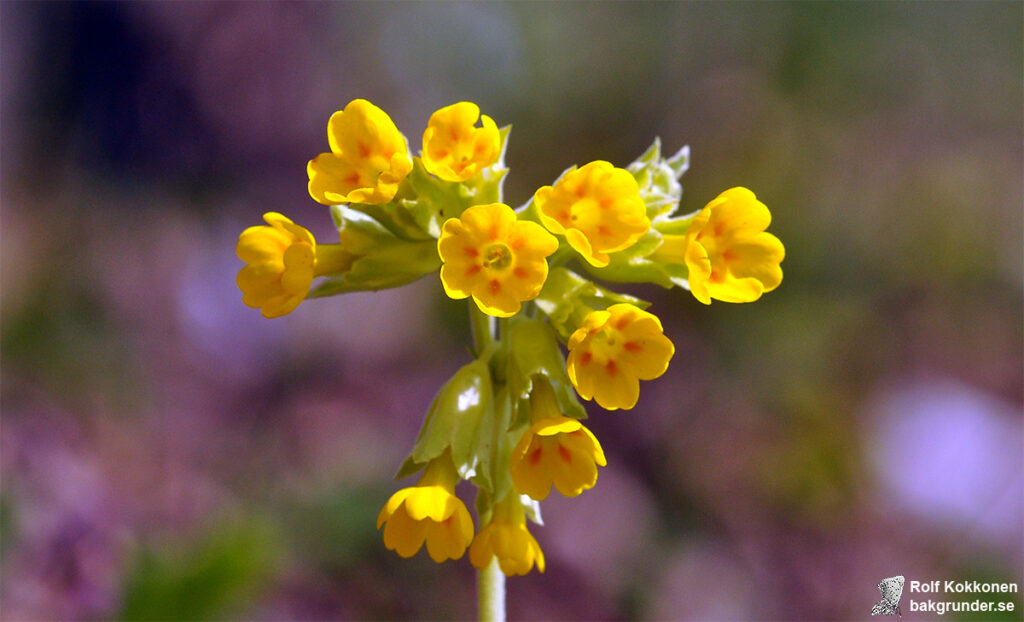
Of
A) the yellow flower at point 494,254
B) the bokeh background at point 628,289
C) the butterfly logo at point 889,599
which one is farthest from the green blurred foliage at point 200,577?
the butterfly logo at point 889,599

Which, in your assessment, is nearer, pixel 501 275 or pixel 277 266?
pixel 501 275

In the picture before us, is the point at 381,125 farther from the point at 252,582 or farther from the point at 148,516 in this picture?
the point at 148,516

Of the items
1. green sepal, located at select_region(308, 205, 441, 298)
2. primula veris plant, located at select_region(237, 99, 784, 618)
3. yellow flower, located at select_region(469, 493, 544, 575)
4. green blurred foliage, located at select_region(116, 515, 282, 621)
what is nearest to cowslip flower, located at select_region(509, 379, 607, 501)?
primula veris plant, located at select_region(237, 99, 784, 618)

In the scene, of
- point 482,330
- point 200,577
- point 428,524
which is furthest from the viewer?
point 200,577

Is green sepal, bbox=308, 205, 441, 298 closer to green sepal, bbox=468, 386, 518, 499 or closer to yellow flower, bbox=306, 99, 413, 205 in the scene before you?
yellow flower, bbox=306, 99, 413, 205

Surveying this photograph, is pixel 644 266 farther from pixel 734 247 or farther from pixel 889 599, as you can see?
pixel 889 599

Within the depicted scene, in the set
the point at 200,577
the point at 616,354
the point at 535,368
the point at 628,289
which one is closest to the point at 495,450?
the point at 535,368
